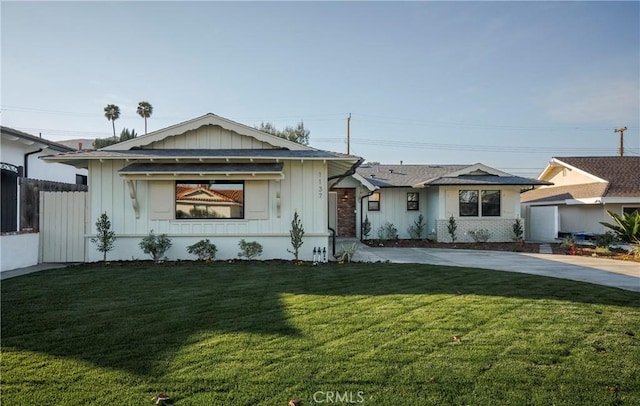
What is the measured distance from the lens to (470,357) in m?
3.69

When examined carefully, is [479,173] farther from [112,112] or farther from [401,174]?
[112,112]

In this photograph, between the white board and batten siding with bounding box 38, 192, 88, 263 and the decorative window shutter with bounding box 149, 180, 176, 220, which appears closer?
the white board and batten siding with bounding box 38, 192, 88, 263

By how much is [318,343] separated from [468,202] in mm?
15221

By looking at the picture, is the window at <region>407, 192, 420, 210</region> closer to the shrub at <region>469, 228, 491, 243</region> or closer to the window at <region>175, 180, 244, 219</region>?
the shrub at <region>469, 228, 491, 243</region>

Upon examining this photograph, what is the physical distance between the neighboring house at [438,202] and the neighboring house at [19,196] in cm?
1193

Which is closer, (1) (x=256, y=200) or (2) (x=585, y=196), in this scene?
→ (1) (x=256, y=200)

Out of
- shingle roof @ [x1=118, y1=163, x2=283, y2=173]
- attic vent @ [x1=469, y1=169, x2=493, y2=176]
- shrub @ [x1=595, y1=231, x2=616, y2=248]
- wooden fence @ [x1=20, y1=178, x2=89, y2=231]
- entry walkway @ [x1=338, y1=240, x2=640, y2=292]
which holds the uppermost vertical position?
attic vent @ [x1=469, y1=169, x2=493, y2=176]

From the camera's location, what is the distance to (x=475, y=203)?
17.5m

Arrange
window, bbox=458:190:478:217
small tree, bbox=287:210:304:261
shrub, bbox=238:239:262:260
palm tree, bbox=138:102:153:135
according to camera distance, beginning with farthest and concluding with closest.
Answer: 1. palm tree, bbox=138:102:153:135
2. window, bbox=458:190:478:217
3. shrub, bbox=238:239:262:260
4. small tree, bbox=287:210:304:261

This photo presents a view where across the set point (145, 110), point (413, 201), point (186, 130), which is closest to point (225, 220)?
point (186, 130)

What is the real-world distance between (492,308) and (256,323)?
341 centimetres

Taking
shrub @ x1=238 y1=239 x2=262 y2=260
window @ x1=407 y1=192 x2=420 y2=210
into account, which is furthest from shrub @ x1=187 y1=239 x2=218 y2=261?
window @ x1=407 y1=192 x2=420 y2=210

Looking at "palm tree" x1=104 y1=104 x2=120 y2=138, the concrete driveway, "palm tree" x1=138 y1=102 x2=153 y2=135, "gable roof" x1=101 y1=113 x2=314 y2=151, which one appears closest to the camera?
the concrete driveway

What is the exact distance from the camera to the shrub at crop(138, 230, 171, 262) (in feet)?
32.7
